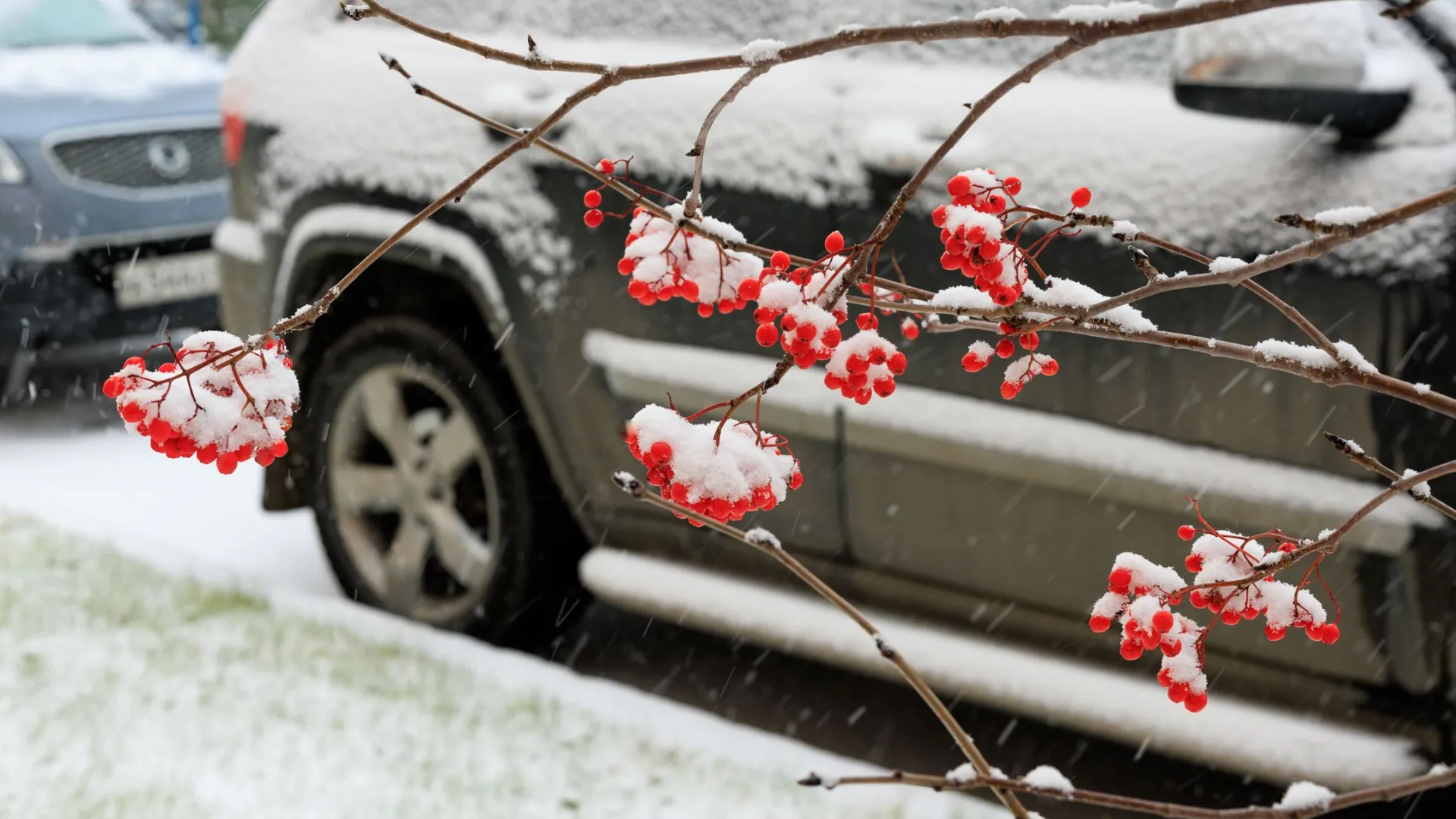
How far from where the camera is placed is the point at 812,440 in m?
2.45

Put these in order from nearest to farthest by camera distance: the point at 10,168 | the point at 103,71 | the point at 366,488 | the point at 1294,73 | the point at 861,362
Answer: the point at 861,362 < the point at 1294,73 < the point at 366,488 < the point at 10,168 < the point at 103,71

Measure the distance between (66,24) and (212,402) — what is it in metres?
5.80

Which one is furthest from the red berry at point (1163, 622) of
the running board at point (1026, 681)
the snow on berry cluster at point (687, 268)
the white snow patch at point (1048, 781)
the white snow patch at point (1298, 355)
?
the running board at point (1026, 681)

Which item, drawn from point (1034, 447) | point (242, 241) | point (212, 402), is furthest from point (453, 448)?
point (212, 402)

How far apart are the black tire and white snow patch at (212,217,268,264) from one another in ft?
0.98

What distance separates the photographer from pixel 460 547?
9.74ft

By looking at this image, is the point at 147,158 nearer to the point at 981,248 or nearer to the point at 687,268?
the point at 687,268

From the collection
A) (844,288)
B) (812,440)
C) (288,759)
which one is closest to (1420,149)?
(812,440)

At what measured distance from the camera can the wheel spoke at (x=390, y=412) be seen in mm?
3016

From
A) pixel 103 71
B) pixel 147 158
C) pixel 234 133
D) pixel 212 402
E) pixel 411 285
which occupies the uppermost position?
pixel 103 71

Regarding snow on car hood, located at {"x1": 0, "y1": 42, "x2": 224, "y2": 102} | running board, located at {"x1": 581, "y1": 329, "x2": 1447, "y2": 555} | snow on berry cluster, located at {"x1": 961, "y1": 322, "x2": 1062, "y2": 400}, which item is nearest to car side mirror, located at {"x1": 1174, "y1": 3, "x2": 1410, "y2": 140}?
running board, located at {"x1": 581, "y1": 329, "x2": 1447, "y2": 555}

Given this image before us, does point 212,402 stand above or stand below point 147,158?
below

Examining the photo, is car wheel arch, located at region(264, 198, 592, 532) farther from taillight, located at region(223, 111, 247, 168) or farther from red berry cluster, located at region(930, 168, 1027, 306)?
red berry cluster, located at region(930, 168, 1027, 306)

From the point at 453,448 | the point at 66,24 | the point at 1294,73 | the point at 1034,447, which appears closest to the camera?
the point at 1294,73
